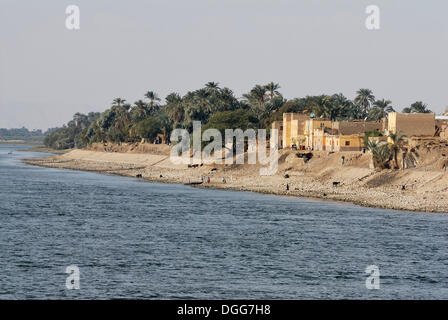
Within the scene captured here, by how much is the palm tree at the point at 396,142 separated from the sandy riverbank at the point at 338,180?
13.8 ft

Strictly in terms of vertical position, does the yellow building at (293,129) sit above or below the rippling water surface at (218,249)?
above

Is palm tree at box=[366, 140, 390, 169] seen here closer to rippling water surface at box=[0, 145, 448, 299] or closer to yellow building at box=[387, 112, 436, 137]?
yellow building at box=[387, 112, 436, 137]

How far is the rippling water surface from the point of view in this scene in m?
39.5

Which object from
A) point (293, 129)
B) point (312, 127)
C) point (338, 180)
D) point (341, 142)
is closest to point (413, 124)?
point (341, 142)

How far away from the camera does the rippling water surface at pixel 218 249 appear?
39.5m

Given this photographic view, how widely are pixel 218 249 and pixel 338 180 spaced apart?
5584 cm

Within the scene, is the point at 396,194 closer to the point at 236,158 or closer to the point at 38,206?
the point at 38,206

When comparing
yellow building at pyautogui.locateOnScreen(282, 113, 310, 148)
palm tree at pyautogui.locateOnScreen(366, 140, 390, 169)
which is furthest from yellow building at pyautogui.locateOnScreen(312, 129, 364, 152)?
palm tree at pyautogui.locateOnScreen(366, 140, 390, 169)

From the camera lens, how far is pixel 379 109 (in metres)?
→ 195

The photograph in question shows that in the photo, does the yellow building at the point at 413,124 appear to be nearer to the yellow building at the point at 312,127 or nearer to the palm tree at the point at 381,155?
the palm tree at the point at 381,155

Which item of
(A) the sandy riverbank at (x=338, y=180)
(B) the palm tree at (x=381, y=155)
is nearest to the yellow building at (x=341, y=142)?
(A) the sandy riverbank at (x=338, y=180)

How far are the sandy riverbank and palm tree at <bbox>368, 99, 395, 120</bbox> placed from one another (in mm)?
59320

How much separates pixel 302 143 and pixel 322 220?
73340 millimetres

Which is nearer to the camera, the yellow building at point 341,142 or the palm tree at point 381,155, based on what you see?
the palm tree at point 381,155
